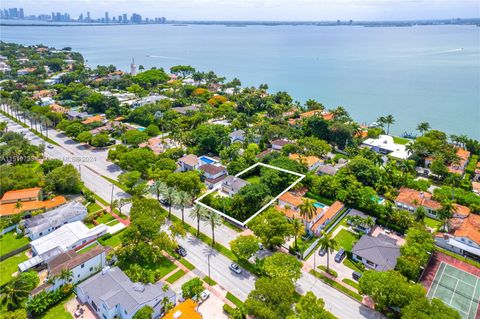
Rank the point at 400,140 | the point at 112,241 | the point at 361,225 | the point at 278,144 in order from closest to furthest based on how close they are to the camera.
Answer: the point at 112,241
the point at 361,225
the point at 278,144
the point at 400,140

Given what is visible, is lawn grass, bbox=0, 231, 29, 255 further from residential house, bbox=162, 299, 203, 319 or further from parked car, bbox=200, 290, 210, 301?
parked car, bbox=200, 290, 210, 301

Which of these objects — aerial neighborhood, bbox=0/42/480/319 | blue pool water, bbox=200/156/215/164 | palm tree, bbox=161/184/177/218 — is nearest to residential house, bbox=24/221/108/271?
aerial neighborhood, bbox=0/42/480/319

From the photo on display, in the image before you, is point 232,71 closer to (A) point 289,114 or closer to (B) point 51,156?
(A) point 289,114

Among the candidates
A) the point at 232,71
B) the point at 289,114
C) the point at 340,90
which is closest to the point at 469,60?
the point at 340,90

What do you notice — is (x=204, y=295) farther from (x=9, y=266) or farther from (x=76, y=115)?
(x=76, y=115)

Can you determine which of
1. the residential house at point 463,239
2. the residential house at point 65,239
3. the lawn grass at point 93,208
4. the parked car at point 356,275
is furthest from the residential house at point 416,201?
the lawn grass at point 93,208

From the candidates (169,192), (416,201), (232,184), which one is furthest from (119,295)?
(416,201)
